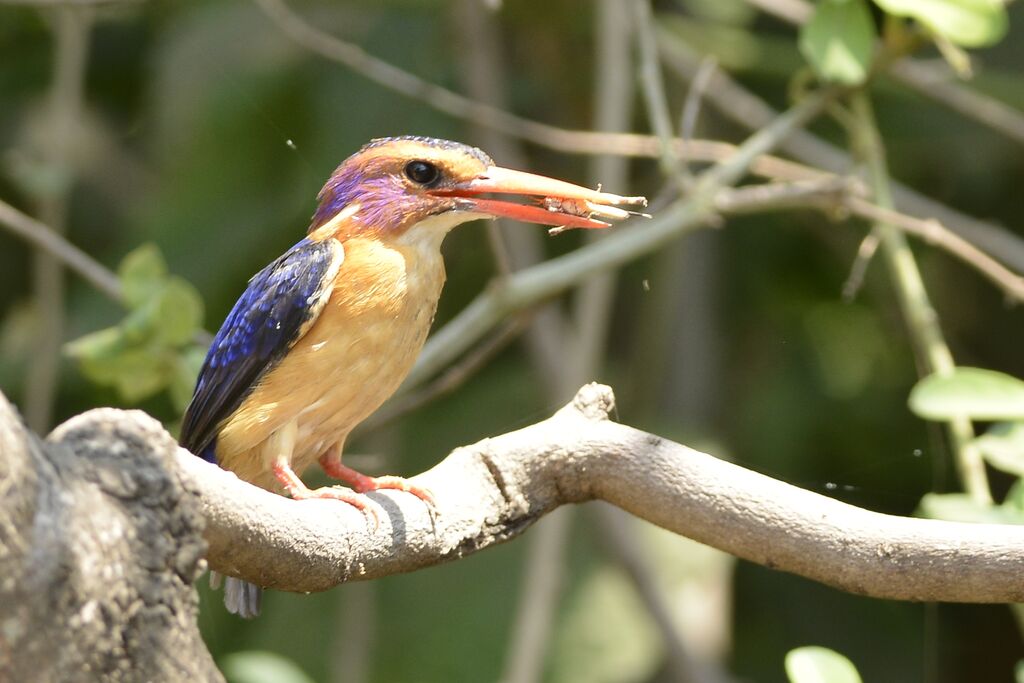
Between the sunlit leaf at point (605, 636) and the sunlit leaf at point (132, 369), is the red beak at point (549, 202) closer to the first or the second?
the sunlit leaf at point (132, 369)

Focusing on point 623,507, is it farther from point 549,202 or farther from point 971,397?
point 971,397

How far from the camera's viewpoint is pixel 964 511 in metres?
2.14

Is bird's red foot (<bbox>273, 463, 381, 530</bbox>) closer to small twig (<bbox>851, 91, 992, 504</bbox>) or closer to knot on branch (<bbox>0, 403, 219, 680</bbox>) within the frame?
knot on branch (<bbox>0, 403, 219, 680</bbox>)

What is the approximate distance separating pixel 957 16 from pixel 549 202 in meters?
1.12

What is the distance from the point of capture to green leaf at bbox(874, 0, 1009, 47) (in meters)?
2.56

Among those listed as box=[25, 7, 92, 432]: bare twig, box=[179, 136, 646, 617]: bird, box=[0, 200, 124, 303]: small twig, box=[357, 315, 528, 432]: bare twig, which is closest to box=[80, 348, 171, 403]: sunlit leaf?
box=[0, 200, 124, 303]: small twig

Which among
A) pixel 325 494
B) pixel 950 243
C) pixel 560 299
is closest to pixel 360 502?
pixel 325 494

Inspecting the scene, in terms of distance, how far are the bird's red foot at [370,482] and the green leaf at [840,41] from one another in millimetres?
1152

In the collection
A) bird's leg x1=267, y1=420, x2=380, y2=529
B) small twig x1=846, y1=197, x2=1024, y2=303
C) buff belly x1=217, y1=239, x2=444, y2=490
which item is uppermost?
small twig x1=846, y1=197, x2=1024, y2=303

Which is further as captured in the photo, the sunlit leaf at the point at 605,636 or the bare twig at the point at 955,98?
the sunlit leaf at the point at 605,636

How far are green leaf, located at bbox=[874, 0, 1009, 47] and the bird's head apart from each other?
0.85m

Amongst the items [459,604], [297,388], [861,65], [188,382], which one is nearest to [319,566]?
[297,388]

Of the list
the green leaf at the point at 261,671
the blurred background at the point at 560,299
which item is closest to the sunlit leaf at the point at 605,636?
the blurred background at the point at 560,299

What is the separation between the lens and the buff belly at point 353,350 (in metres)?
2.09
